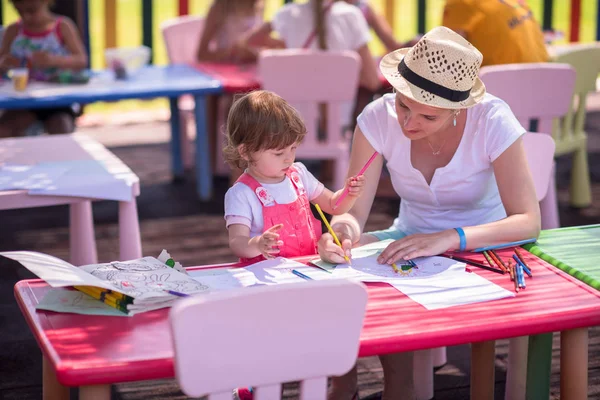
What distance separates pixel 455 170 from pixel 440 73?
0.35m

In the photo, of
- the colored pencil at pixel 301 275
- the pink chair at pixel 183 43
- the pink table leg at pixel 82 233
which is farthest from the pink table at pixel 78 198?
the pink chair at pixel 183 43

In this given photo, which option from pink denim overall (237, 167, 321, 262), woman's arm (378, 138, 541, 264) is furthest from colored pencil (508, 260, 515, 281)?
pink denim overall (237, 167, 321, 262)

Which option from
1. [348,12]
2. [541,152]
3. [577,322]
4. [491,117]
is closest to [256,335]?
[577,322]

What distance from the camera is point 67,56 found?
455 cm

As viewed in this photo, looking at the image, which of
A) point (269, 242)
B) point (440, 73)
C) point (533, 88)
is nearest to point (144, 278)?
point (269, 242)

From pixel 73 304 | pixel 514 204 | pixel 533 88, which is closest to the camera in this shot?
pixel 73 304

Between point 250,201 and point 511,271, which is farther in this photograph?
point 250,201

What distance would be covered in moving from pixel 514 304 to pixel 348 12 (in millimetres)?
3126

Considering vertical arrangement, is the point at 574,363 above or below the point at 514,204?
below

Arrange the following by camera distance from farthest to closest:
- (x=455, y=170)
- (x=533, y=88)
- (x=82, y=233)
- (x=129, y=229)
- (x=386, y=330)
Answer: (x=533, y=88) < (x=82, y=233) < (x=129, y=229) < (x=455, y=170) < (x=386, y=330)

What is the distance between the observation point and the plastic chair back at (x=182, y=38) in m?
5.43

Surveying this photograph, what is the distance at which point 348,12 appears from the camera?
462cm

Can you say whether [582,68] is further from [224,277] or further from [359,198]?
[224,277]

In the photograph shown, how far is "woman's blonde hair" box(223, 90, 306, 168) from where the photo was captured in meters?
2.05
